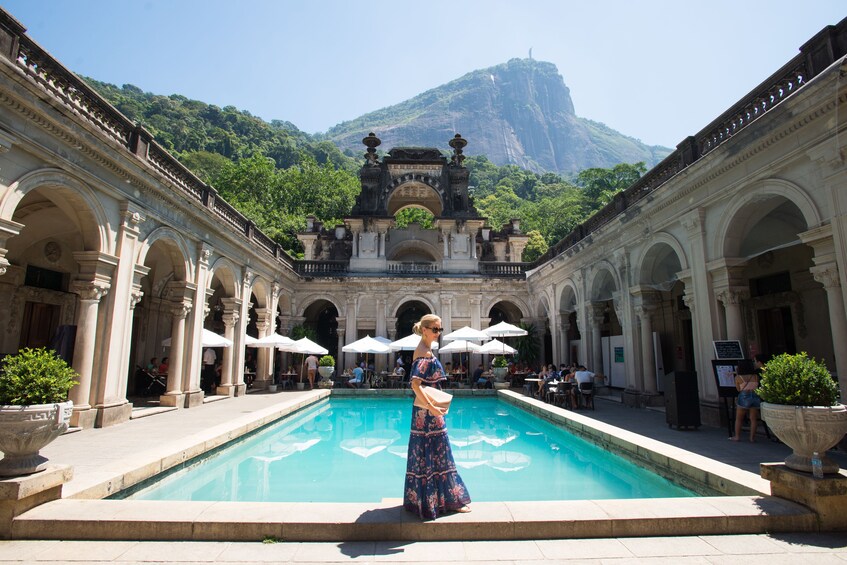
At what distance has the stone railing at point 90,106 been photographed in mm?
7055

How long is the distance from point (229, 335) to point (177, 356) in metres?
3.39

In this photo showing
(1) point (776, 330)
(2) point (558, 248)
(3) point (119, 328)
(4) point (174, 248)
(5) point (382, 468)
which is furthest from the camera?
(2) point (558, 248)

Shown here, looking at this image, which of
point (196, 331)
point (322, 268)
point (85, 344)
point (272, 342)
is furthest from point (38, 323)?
point (322, 268)

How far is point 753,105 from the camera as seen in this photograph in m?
8.62

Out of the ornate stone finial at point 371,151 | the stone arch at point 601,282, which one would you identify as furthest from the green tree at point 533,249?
the stone arch at point 601,282

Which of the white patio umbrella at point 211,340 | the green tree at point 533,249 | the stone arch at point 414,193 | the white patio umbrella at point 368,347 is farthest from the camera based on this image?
the green tree at point 533,249

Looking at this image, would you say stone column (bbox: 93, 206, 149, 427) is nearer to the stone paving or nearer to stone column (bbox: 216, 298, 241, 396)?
stone column (bbox: 216, 298, 241, 396)

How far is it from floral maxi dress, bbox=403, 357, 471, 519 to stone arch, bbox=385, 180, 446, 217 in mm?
23795

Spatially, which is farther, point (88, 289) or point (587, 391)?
point (587, 391)

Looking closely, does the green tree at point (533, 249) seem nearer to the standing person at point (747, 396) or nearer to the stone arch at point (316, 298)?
the stone arch at point (316, 298)

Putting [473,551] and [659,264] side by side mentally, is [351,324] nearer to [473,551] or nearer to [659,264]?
[659,264]

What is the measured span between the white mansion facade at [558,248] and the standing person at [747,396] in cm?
123

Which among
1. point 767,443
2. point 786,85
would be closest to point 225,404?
point 767,443

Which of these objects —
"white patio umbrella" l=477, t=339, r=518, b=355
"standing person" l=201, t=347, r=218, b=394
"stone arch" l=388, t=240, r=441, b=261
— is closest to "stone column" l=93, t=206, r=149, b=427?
"standing person" l=201, t=347, r=218, b=394
